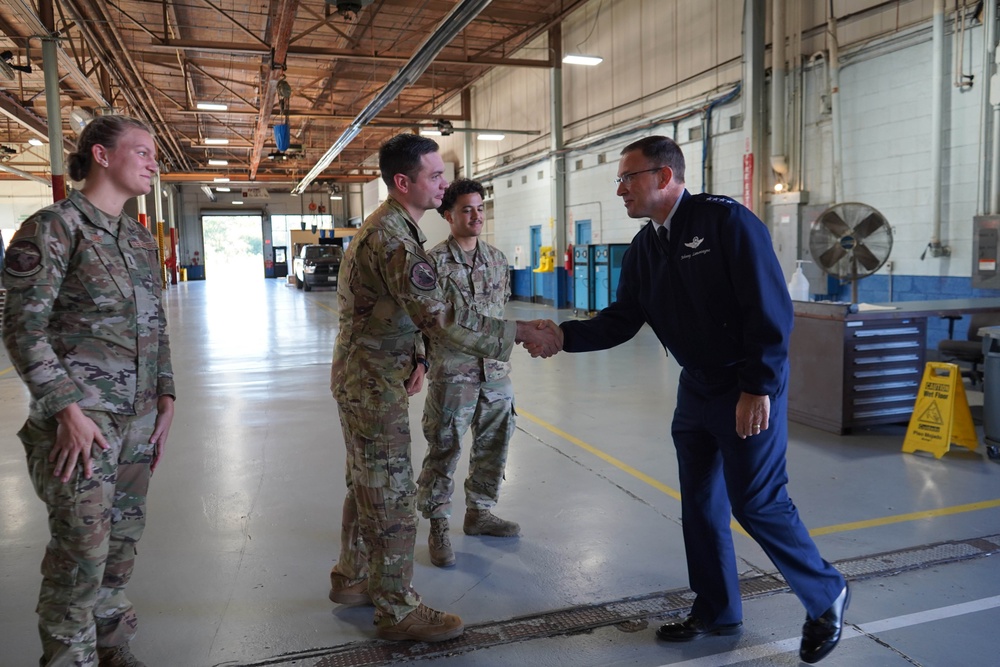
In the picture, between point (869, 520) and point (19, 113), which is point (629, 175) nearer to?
point (869, 520)

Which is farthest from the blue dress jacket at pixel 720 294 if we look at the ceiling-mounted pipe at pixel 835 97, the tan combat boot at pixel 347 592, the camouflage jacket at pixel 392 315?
the ceiling-mounted pipe at pixel 835 97

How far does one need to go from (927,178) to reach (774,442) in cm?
732

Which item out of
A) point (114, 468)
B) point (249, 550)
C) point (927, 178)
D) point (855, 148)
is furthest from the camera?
point (855, 148)

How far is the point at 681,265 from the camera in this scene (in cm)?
226

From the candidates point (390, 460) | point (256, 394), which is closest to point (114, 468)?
point (390, 460)

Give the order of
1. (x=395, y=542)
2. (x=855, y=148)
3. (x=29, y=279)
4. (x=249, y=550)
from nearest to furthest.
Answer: (x=29, y=279) < (x=395, y=542) < (x=249, y=550) < (x=855, y=148)

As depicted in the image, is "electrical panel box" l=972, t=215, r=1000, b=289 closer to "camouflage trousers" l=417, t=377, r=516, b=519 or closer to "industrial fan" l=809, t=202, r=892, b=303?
"industrial fan" l=809, t=202, r=892, b=303

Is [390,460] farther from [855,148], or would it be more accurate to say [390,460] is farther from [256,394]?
[855,148]

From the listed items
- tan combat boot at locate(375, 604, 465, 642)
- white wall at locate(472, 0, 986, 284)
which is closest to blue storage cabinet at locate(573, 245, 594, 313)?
white wall at locate(472, 0, 986, 284)

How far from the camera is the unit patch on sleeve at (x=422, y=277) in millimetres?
2193

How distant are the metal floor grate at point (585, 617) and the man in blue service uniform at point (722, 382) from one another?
243mm

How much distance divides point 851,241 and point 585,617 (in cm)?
440

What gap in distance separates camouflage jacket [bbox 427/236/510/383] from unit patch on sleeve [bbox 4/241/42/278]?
155 centimetres

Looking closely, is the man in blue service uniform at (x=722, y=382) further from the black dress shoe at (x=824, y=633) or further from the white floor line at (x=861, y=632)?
the white floor line at (x=861, y=632)
